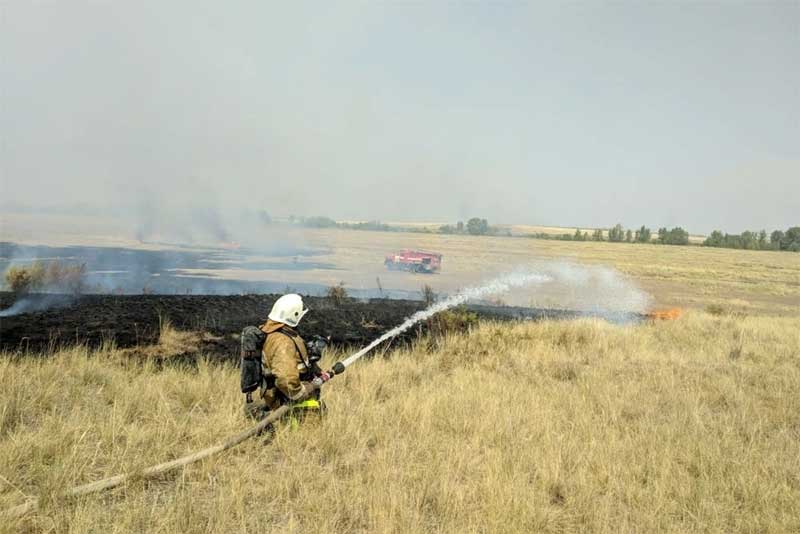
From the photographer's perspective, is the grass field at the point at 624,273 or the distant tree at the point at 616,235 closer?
the grass field at the point at 624,273

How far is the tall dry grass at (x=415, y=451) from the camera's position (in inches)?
167

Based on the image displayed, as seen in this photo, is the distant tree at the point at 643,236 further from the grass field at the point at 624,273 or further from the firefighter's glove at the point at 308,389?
the firefighter's glove at the point at 308,389

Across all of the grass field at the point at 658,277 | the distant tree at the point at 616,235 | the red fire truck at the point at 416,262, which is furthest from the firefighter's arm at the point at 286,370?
the distant tree at the point at 616,235

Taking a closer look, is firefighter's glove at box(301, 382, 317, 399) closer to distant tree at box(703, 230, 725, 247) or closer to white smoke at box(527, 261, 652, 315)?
white smoke at box(527, 261, 652, 315)

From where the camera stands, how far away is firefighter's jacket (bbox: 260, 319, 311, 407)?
17.2 ft

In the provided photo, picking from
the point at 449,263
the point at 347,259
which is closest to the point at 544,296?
the point at 449,263

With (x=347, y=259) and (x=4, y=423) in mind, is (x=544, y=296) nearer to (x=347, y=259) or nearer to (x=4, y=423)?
(x=347, y=259)

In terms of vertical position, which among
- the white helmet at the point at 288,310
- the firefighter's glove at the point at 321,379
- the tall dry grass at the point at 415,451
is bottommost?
the tall dry grass at the point at 415,451

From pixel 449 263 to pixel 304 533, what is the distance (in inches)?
1553

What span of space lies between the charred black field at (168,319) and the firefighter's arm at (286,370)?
4.82 meters

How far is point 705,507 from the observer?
15.0 ft

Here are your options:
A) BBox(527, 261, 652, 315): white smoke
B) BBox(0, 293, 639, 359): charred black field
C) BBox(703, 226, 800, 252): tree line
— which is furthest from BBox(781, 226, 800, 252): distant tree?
BBox(0, 293, 639, 359): charred black field

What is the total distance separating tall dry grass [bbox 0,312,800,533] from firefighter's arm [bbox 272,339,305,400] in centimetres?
63

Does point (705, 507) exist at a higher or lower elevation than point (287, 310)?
lower
